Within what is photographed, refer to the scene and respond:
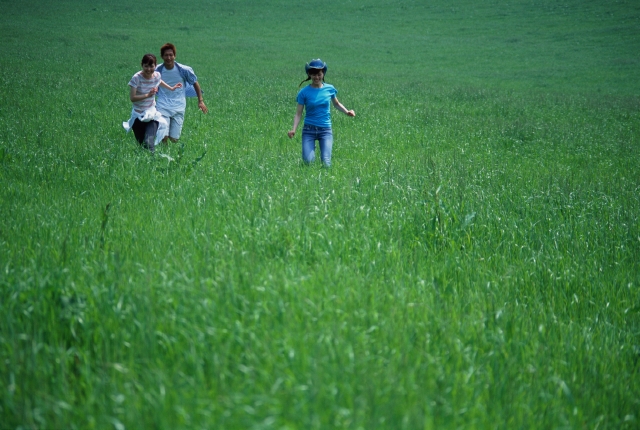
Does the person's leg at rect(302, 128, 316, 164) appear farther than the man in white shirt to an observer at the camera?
No

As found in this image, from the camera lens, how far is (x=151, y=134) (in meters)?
9.50

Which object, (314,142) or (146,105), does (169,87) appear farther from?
(314,142)

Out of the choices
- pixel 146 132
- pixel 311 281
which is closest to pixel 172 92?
pixel 146 132

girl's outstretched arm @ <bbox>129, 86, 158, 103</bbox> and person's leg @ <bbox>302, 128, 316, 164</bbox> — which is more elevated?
girl's outstretched arm @ <bbox>129, 86, 158, 103</bbox>

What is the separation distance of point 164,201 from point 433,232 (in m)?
2.71

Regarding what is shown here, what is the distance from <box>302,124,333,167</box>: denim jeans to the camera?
9.06 meters

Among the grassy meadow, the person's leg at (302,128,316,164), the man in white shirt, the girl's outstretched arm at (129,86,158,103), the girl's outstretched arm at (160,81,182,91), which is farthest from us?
the man in white shirt

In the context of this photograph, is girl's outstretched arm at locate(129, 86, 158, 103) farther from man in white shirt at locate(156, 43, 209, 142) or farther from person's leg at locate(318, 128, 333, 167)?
person's leg at locate(318, 128, 333, 167)

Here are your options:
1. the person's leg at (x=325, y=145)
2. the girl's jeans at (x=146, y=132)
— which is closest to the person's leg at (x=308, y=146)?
the person's leg at (x=325, y=145)

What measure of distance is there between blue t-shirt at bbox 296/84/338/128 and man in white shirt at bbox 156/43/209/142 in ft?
6.91

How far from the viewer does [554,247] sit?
557cm

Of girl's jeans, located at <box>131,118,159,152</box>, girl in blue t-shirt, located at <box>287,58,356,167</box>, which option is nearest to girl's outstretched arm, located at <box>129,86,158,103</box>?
girl's jeans, located at <box>131,118,159,152</box>

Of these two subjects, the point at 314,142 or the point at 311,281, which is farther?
the point at 314,142

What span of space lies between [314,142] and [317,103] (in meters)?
0.59
